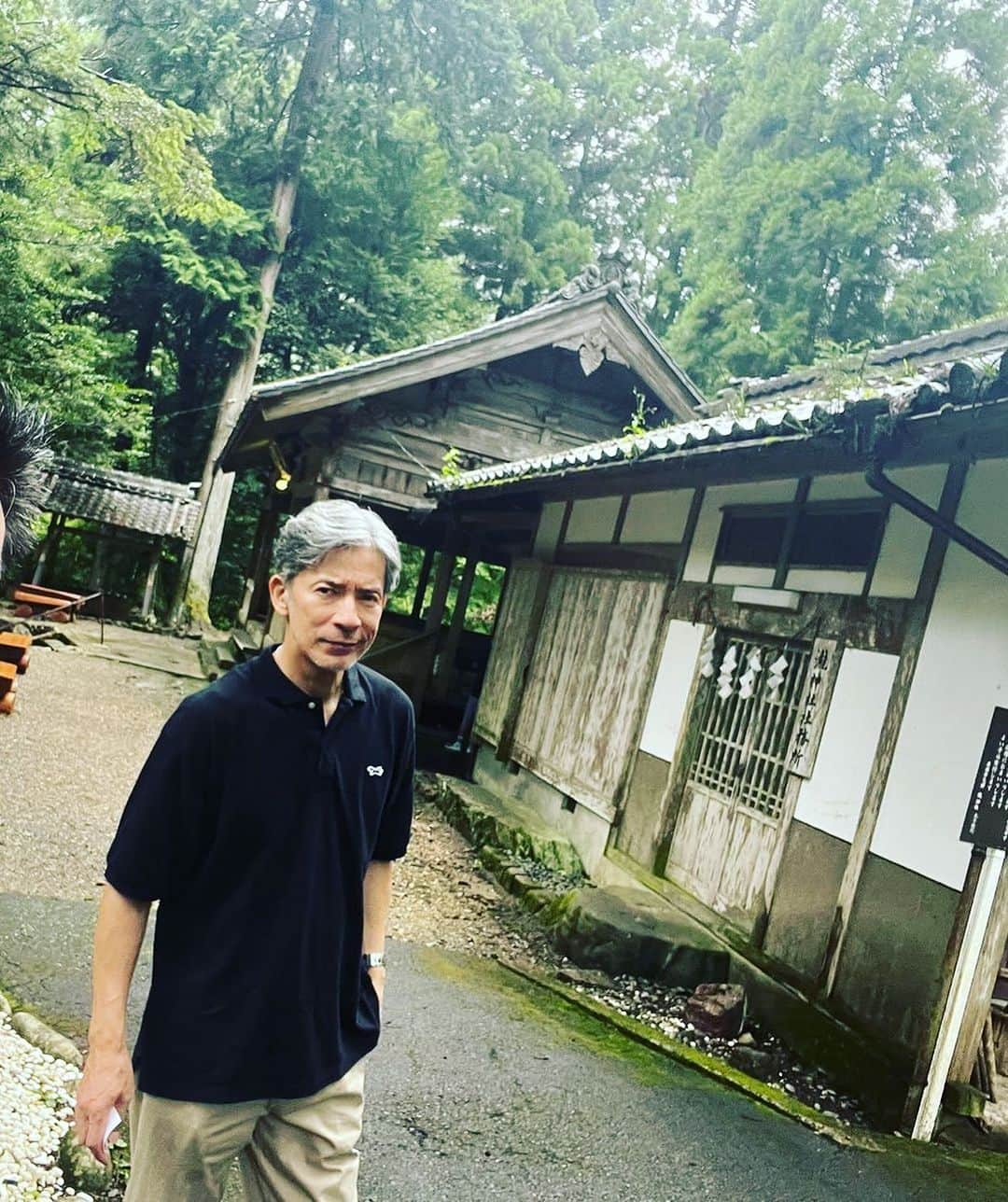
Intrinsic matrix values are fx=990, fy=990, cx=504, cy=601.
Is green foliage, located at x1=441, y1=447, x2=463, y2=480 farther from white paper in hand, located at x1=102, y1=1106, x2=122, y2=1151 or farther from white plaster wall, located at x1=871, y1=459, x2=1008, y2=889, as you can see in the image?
white paper in hand, located at x1=102, y1=1106, x2=122, y2=1151

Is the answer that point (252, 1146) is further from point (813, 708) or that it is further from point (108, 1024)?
point (813, 708)

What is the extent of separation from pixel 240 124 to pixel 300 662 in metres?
25.2

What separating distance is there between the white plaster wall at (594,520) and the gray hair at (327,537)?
7472 mm

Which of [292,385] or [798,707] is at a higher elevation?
[292,385]

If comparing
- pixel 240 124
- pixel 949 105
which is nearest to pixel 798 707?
pixel 949 105

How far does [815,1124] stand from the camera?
440cm

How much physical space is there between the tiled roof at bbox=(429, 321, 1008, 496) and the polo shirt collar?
292 centimetres

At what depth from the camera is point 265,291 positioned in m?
22.9

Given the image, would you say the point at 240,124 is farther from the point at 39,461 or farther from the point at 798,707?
the point at 39,461

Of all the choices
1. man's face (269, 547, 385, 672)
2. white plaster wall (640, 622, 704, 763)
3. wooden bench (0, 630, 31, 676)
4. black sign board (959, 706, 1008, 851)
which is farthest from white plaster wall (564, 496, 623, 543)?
man's face (269, 547, 385, 672)

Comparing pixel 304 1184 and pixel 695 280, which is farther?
pixel 695 280

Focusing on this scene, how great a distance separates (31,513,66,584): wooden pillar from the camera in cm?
2030

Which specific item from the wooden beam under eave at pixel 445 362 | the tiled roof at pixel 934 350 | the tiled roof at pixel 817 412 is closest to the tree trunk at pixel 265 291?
the wooden beam under eave at pixel 445 362

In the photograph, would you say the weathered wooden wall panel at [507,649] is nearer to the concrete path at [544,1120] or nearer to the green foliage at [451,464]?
the green foliage at [451,464]
